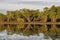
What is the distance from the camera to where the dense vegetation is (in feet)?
3.38

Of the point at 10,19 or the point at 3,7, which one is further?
the point at 3,7

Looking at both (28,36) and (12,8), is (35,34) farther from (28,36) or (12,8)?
(12,8)

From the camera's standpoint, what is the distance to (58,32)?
40.0 inches

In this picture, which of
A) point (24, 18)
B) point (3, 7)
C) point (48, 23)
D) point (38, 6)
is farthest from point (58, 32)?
point (3, 7)

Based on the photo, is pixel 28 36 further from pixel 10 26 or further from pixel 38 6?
pixel 38 6

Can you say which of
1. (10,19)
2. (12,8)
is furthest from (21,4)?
(10,19)

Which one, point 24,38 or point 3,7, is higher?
point 3,7

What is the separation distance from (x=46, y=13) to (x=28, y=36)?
0.44ft

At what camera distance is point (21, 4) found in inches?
50.2

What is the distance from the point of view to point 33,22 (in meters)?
1.05

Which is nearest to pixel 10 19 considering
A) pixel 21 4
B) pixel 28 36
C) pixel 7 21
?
pixel 7 21

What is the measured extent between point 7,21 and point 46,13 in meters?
0.19

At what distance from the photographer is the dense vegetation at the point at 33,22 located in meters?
1.03

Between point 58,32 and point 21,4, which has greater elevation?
point 21,4
